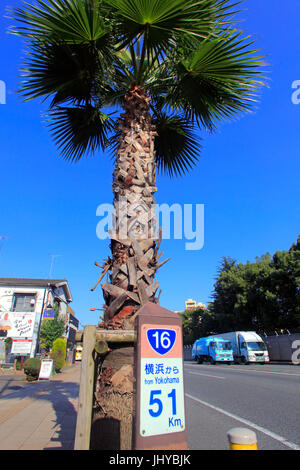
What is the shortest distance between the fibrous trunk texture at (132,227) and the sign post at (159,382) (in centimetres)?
109

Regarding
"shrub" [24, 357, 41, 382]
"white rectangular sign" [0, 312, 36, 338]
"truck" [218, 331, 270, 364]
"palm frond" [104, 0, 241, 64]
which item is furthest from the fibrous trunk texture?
"truck" [218, 331, 270, 364]

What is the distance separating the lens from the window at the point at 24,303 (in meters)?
26.0

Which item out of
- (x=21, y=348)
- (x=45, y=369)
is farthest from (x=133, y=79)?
(x=21, y=348)

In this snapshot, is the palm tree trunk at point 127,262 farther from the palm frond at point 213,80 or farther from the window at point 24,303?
the window at point 24,303

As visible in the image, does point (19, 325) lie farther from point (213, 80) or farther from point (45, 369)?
point (213, 80)

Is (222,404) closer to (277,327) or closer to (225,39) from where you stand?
(225,39)

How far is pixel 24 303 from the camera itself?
86.5 feet

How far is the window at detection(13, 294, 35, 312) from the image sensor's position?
2602cm

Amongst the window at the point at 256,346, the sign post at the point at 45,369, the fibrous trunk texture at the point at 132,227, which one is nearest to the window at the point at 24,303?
the sign post at the point at 45,369

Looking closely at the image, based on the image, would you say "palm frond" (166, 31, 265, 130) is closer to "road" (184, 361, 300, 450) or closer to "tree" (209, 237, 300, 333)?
"road" (184, 361, 300, 450)

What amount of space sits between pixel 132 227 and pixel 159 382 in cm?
206

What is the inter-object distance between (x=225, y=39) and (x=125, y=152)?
223 cm

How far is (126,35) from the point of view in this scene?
170 inches
